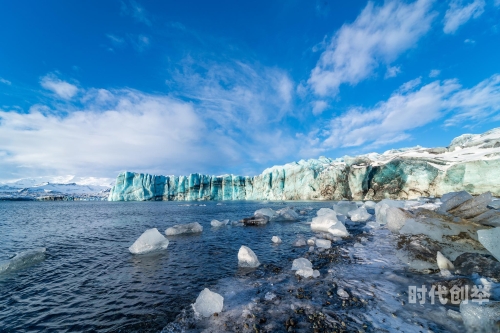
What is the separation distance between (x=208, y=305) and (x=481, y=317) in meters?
5.26

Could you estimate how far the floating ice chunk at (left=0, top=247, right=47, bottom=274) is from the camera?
26.1 feet

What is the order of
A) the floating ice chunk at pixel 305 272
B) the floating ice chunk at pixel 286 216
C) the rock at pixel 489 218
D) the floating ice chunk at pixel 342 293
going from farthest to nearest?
the floating ice chunk at pixel 286 216 → the rock at pixel 489 218 → the floating ice chunk at pixel 305 272 → the floating ice chunk at pixel 342 293

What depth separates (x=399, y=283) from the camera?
19.6 ft

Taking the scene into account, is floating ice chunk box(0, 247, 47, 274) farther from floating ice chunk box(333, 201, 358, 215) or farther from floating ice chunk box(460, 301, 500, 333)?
floating ice chunk box(333, 201, 358, 215)

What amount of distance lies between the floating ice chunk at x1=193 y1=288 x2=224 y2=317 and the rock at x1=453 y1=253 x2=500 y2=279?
7177mm

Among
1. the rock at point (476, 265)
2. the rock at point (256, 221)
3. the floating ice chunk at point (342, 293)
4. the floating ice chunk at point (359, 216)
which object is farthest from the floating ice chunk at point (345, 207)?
the floating ice chunk at point (342, 293)

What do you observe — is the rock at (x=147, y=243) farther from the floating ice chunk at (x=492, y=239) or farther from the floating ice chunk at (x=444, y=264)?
the floating ice chunk at (x=492, y=239)

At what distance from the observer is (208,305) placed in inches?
195

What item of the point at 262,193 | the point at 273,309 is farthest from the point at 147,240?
the point at 262,193

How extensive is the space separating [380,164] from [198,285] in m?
51.6

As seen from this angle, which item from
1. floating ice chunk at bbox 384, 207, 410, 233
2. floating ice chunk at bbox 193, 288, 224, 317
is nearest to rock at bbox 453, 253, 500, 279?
floating ice chunk at bbox 384, 207, 410, 233

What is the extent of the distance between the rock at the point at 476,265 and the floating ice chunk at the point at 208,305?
718cm

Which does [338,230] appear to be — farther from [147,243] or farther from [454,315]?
[147,243]

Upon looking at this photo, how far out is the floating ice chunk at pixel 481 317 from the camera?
3487mm
